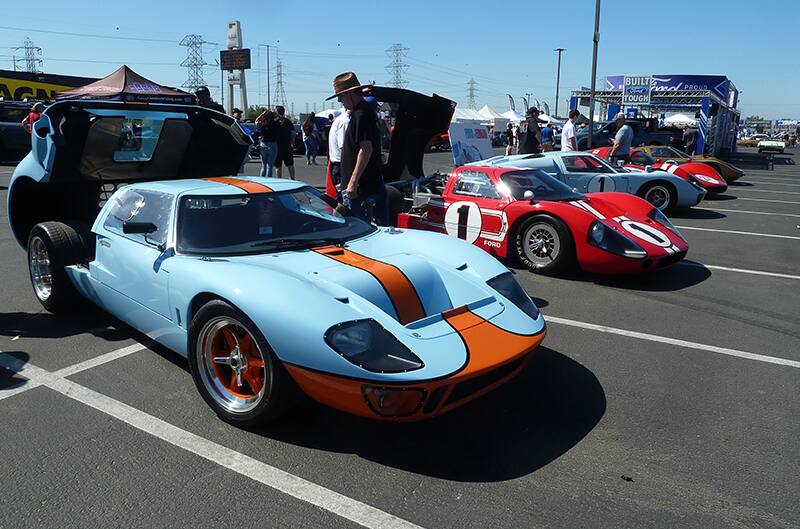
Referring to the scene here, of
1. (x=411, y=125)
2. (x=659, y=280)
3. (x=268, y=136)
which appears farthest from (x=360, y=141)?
(x=268, y=136)

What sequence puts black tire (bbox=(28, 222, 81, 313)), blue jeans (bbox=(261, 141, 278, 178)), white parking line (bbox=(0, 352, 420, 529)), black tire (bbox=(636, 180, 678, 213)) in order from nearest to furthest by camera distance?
1. white parking line (bbox=(0, 352, 420, 529))
2. black tire (bbox=(28, 222, 81, 313))
3. black tire (bbox=(636, 180, 678, 213))
4. blue jeans (bbox=(261, 141, 278, 178))

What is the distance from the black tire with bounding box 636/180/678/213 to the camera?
9930 millimetres

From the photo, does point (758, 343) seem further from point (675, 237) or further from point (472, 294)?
point (472, 294)

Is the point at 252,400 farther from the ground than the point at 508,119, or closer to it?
closer to it

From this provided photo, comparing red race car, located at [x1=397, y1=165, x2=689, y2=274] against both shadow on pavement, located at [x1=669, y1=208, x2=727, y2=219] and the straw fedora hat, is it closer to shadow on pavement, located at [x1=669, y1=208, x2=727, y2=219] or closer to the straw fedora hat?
the straw fedora hat

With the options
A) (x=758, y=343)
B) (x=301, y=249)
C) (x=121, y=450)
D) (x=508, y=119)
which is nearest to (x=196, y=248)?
(x=301, y=249)

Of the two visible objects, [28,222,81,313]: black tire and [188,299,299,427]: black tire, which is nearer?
[188,299,299,427]: black tire

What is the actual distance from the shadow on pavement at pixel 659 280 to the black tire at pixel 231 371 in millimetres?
3849

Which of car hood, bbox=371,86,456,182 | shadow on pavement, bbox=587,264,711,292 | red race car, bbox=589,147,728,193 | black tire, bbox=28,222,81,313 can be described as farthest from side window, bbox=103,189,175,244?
red race car, bbox=589,147,728,193

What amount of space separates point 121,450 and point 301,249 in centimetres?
135

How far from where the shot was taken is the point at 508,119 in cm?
4166

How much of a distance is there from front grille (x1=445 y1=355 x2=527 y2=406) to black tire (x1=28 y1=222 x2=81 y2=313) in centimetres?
322

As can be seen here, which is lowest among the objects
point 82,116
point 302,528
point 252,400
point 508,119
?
point 302,528

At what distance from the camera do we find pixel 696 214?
34.6 ft
